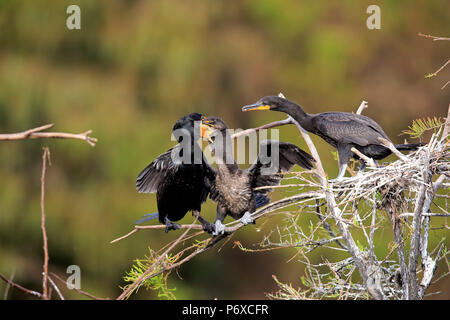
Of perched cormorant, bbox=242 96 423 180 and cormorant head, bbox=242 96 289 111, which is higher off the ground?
cormorant head, bbox=242 96 289 111

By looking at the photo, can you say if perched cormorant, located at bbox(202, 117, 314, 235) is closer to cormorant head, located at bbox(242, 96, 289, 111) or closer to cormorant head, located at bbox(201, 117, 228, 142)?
cormorant head, located at bbox(201, 117, 228, 142)

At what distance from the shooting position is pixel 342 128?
2.67m

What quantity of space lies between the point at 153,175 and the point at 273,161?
490mm

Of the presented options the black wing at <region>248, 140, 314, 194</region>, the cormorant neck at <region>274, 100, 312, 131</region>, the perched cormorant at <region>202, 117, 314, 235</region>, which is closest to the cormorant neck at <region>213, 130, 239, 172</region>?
the perched cormorant at <region>202, 117, 314, 235</region>

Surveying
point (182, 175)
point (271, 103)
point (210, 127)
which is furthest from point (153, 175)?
point (271, 103)

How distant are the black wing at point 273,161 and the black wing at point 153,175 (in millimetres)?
344

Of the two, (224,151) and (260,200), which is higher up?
(224,151)

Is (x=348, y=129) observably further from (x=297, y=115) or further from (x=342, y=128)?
(x=297, y=115)

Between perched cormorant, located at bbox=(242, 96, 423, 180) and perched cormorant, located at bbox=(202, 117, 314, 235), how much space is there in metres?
0.19

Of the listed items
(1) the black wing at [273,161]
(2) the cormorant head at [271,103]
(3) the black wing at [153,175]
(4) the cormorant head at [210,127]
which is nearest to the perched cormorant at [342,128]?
(2) the cormorant head at [271,103]

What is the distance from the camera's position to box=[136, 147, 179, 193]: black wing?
8.18ft

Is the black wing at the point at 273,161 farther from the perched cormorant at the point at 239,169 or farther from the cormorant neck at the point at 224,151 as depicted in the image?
the cormorant neck at the point at 224,151

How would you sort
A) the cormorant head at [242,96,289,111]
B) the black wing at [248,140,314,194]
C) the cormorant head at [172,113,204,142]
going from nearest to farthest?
1. the cormorant head at [172,113,204,142]
2. the black wing at [248,140,314,194]
3. the cormorant head at [242,96,289,111]
